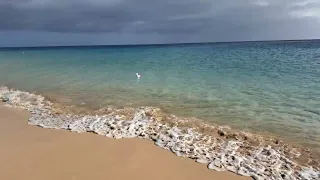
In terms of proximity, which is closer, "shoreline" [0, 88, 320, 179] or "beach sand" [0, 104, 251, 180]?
"beach sand" [0, 104, 251, 180]

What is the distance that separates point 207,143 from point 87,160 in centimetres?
401

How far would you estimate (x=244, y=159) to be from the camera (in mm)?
7777

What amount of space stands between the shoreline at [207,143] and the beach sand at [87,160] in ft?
1.62

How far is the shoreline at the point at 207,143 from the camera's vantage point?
724 centimetres

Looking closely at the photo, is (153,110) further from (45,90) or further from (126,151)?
(45,90)

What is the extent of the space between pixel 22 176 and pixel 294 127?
9.68 meters

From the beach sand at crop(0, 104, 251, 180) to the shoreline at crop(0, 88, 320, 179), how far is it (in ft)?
1.62

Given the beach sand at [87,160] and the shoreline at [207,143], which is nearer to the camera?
the beach sand at [87,160]

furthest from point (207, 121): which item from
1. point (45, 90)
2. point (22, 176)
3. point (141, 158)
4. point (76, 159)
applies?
point (45, 90)

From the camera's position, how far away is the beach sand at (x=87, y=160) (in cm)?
678

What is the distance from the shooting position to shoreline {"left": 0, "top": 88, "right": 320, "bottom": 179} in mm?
7242

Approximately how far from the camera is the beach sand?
22.2ft

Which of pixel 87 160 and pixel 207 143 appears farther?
pixel 207 143

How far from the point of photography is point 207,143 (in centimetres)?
909
